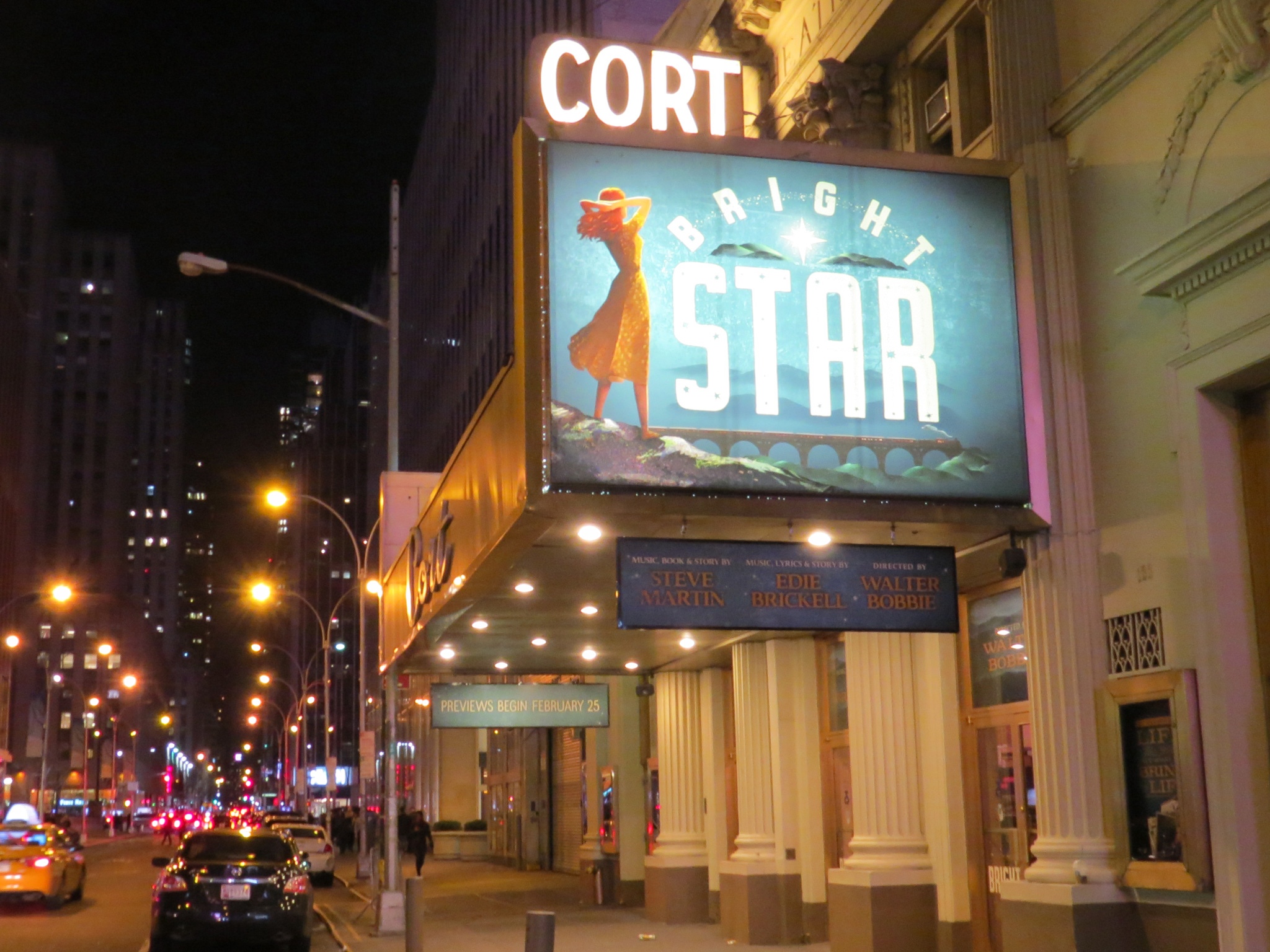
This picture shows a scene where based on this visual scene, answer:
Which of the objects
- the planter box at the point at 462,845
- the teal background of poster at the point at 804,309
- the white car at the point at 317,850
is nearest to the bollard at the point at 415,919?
the teal background of poster at the point at 804,309

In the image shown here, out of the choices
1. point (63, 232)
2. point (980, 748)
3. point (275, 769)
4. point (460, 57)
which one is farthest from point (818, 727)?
point (63, 232)

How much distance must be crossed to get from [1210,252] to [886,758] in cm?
655

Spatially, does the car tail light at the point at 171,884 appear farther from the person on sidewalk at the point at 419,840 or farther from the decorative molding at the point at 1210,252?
the person on sidewalk at the point at 419,840

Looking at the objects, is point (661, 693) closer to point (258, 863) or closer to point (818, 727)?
point (818, 727)

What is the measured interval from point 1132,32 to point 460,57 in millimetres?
62038

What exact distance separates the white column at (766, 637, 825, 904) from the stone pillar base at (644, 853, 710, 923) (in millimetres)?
4049

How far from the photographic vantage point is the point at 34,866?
26484mm

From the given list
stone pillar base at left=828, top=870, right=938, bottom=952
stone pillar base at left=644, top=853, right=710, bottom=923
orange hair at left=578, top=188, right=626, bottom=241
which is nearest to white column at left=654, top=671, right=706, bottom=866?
stone pillar base at left=644, top=853, right=710, bottom=923

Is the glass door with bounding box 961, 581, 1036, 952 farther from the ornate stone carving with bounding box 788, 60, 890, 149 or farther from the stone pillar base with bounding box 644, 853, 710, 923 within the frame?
the stone pillar base with bounding box 644, 853, 710, 923

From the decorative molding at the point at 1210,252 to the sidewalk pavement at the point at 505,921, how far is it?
31.7 feet

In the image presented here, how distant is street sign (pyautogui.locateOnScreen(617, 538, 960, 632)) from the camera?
1131cm

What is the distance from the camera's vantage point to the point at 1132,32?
11.2 m

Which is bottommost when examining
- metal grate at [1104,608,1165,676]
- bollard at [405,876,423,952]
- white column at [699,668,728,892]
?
bollard at [405,876,423,952]

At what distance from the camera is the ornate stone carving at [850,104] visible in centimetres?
1512
